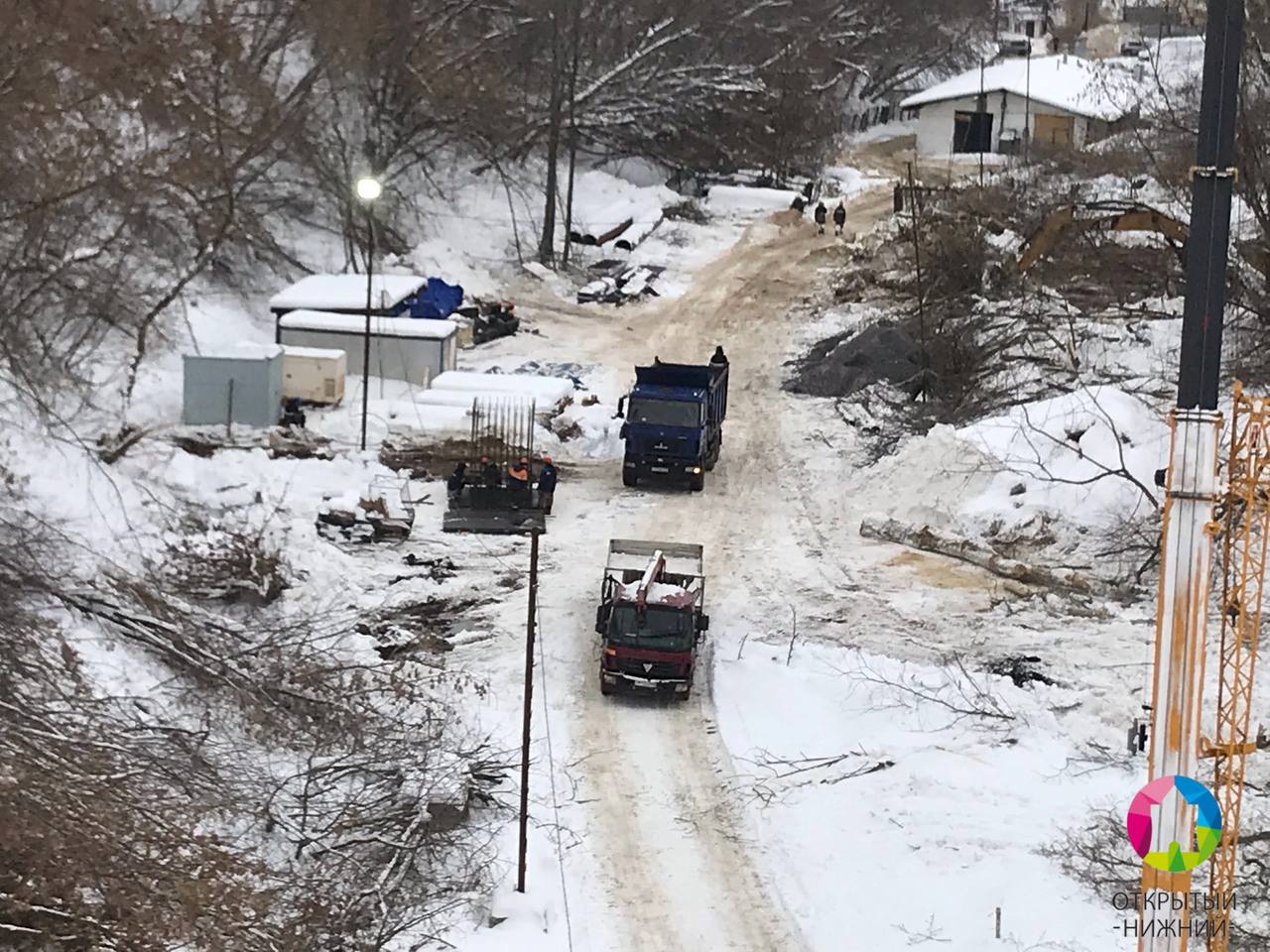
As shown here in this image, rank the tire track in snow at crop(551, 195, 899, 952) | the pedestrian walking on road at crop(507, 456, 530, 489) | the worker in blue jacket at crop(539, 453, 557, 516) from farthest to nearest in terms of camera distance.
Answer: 1. the pedestrian walking on road at crop(507, 456, 530, 489)
2. the worker in blue jacket at crop(539, 453, 557, 516)
3. the tire track in snow at crop(551, 195, 899, 952)

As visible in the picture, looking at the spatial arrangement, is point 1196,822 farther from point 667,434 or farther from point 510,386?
point 510,386

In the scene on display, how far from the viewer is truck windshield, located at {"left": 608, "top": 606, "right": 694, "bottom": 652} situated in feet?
70.3

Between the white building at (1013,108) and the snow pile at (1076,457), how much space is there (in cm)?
3999

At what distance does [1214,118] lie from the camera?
13.1 meters

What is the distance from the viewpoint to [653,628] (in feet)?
70.8

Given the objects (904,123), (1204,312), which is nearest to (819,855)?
(1204,312)

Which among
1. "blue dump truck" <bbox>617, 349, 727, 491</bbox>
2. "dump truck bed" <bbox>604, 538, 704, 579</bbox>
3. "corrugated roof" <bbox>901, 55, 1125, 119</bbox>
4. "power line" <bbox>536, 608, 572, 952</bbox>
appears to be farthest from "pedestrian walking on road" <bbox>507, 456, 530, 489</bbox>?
"corrugated roof" <bbox>901, 55, 1125, 119</bbox>

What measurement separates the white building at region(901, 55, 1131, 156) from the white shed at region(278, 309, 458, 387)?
1482 inches

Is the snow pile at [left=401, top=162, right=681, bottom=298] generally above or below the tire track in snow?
above

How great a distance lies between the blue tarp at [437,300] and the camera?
41.2 metres

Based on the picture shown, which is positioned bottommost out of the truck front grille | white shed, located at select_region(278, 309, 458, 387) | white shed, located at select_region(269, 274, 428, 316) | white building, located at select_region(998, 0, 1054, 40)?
the truck front grille

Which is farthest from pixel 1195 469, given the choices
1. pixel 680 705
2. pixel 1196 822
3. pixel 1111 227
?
pixel 1111 227

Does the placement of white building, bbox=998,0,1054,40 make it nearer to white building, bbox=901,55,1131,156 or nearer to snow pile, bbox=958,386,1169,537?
white building, bbox=901,55,1131,156

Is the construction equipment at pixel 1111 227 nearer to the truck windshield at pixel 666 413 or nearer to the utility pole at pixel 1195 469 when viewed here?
the truck windshield at pixel 666 413
